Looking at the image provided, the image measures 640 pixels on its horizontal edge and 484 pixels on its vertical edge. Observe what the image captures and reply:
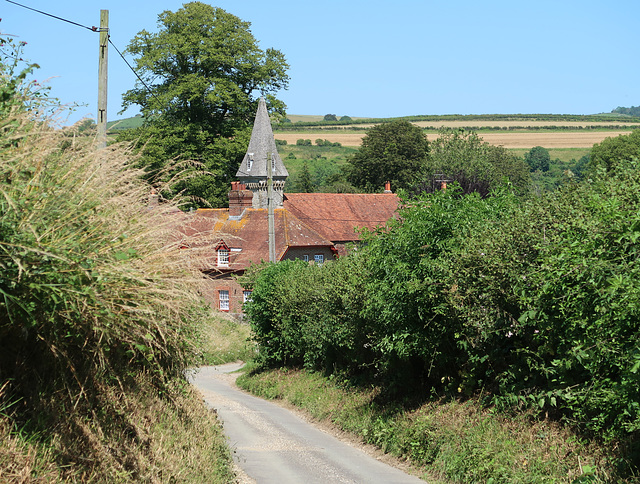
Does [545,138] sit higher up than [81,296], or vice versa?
[545,138]

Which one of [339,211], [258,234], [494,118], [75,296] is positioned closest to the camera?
[75,296]

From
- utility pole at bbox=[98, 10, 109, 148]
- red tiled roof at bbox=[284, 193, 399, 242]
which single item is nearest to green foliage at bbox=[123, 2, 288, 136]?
red tiled roof at bbox=[284, 193, 399, 242]

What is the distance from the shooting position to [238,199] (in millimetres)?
43719

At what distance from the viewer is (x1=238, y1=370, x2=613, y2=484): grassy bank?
962cm

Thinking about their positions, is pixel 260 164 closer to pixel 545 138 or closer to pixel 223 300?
pixel 223 300

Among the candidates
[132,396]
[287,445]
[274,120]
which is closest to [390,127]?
[274,120]

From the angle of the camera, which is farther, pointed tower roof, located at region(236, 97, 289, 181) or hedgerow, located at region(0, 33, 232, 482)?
pointed tower roof, located at region(236, 97, 289, 181)

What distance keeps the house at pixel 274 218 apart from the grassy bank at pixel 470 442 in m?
20.6

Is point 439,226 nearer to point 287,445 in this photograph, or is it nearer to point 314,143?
point 287,445

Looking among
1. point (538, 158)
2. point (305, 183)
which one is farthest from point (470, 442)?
point (538, 158)

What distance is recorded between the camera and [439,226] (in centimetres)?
1284

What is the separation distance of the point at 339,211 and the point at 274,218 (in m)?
10.2

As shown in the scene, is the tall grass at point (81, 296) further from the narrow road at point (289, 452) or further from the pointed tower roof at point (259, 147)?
the pointed tower roof at point (259, 147)

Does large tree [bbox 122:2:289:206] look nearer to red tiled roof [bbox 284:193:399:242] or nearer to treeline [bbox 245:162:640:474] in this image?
red tiled roof [bbox 284:193:399:242]
